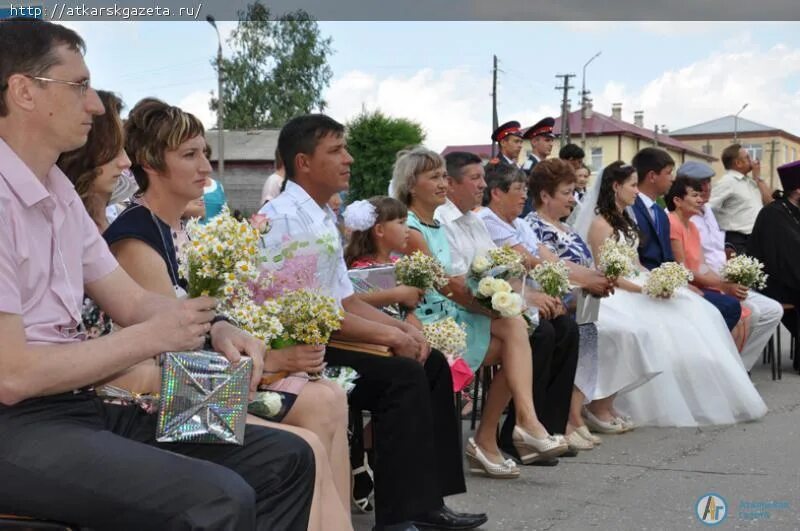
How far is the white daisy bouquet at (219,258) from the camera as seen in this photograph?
303cm

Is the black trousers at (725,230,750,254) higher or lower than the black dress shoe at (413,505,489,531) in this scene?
higher

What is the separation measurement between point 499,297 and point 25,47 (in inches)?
135

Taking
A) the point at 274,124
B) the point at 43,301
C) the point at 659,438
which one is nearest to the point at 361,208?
the point at 659,438

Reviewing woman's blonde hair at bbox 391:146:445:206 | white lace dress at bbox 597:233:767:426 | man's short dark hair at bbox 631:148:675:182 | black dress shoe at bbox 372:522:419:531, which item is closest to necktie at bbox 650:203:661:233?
man's short dark hair at bbox 631:148:675:182

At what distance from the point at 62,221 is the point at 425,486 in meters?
2.29

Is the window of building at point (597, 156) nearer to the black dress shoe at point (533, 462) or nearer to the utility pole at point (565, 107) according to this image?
the utility pole at point (565, 107)

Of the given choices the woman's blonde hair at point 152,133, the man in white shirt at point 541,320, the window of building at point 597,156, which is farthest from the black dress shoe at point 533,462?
the window of building at point 597,156

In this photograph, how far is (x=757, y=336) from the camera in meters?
9.55

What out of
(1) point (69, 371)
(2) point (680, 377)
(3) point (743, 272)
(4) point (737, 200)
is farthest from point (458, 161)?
(4) point (737, 200)

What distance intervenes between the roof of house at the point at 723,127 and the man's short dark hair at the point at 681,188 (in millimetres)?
96621

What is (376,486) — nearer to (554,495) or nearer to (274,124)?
(554,495)

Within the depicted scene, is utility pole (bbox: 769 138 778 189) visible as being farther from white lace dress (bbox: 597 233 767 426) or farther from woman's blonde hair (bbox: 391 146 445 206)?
woman's blonde hair (bbox: 391 146 445 206)

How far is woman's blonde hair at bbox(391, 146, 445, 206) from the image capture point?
6.32m

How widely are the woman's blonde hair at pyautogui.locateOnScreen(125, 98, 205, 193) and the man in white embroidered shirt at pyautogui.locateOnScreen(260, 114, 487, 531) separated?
0.63m
